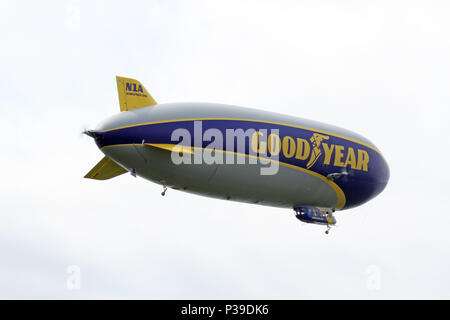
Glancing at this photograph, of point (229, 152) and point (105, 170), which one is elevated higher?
point (229, 152)

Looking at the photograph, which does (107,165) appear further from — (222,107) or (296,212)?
(296,212)

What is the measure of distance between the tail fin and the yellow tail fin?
12.7 feet

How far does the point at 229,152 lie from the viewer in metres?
30.4

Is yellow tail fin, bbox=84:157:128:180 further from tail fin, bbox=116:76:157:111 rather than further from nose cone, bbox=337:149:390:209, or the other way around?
nose cone, bbox=337:149:390:209

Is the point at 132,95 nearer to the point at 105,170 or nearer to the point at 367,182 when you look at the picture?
the point at 105,170

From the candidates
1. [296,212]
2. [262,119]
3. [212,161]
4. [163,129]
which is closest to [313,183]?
[296,212]

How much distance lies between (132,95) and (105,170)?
16.4 feet

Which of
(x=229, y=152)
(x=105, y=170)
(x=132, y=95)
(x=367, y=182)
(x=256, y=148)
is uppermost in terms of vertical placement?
(x=132, y=95)

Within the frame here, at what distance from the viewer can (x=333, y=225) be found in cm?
3784

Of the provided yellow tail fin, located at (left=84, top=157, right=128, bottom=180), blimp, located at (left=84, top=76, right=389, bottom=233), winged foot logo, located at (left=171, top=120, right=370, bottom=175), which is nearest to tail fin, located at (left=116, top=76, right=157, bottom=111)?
blimp, located at (left=84, top=76, right=389, bottom=233)

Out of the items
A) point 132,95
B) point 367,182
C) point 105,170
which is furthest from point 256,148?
point 367,182

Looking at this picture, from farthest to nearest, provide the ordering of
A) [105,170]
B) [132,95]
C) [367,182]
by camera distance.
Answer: [367,182] < [105,170] < [132,95]

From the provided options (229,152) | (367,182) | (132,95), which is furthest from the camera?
(367,182)

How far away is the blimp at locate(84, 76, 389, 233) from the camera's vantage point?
29047mm
